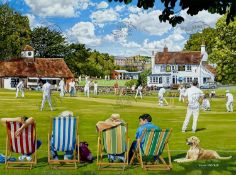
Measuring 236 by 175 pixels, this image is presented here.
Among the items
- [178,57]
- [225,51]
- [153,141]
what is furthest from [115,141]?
[178,57]

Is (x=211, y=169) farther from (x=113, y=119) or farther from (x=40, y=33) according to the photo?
(x=40, y=33)

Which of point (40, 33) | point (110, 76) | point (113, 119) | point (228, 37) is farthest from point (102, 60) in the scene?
point (113, 119)

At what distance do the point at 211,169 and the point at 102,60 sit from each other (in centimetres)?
14385

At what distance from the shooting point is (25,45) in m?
103

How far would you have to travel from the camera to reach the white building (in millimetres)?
114706

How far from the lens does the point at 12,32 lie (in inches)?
4043

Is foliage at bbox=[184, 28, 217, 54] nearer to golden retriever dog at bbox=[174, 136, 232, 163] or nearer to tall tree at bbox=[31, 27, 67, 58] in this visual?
tall tree at bbox=[31, 27, 67, 58]

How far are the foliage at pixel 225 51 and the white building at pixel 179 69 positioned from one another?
134 feet

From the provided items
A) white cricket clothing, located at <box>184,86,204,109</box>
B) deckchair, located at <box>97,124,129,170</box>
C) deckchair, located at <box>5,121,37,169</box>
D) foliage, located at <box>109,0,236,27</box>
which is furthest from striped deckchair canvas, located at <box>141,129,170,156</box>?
white cricket clothing, located at <box>184,86,204,109</box>

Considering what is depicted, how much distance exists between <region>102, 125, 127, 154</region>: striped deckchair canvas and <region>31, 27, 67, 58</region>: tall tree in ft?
333

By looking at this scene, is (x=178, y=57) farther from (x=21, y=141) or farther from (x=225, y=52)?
(x=21, y=141)

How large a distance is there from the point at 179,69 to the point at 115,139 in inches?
4172

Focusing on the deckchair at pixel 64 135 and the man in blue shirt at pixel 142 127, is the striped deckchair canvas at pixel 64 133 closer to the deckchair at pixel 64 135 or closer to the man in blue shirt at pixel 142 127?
the deckchair at pixel 64 135

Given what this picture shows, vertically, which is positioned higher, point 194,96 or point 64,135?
point 194,96
